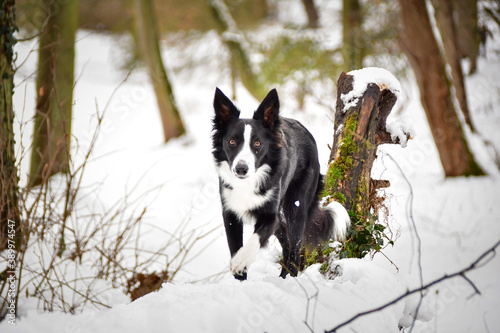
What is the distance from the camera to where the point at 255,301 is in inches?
93.8

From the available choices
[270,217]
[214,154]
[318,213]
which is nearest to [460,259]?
[318,213]

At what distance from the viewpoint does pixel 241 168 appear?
308 cm

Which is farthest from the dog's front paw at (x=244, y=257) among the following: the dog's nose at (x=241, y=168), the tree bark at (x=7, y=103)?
the tree bark at (x=7, y=103)

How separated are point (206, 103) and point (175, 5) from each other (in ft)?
12.0

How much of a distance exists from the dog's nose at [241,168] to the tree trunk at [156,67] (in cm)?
872

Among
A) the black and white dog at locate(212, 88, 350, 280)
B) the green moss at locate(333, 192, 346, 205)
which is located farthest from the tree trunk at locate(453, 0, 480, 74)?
the black and white dog at locate(212, 88, 350, 280)

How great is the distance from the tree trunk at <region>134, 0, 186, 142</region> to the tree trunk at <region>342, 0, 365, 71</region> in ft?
16.7

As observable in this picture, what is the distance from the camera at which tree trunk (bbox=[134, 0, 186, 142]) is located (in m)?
11.2

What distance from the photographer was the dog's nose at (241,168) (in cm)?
308

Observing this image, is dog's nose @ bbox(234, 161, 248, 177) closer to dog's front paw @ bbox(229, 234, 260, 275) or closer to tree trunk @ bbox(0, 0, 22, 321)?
dog's front paw @ bbox(229, 234, 260, 275)

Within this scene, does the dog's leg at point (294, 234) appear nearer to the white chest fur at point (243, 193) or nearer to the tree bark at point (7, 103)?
the white chest fur at point (243, 193)

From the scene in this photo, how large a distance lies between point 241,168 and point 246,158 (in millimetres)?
125

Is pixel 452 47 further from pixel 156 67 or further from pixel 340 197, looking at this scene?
pixel 340 197

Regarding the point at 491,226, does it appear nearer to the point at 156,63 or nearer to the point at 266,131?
the point at 266,131
